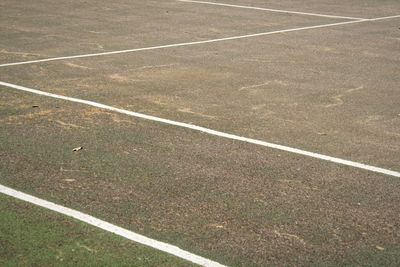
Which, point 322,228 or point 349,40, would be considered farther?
point 349,40

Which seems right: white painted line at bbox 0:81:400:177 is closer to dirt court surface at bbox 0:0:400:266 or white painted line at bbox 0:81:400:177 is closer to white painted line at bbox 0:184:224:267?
dirt court surface at bbox 0:0:400:266

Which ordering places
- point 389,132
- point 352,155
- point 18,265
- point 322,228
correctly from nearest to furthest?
point 18,265, point 322,228, point 352,155, point 389,132

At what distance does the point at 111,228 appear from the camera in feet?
17.0

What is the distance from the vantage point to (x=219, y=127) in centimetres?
803

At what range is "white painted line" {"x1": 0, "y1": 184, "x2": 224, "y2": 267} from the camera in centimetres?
476

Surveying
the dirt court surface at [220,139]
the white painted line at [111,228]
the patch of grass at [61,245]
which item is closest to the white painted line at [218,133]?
A: the dirt court surface at [220,139]

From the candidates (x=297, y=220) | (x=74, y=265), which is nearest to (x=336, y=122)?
(x=297, y=220)

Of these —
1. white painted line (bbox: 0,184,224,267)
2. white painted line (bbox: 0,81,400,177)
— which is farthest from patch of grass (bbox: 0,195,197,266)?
white painted line (bbox: 0,81,400,177)

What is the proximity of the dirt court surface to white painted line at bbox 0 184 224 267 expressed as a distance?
0.09 meters

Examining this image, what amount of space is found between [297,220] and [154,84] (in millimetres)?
5313

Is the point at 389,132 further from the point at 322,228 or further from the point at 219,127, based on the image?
the point at 322,228

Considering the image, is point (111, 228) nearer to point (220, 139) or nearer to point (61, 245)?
point (61, 245)

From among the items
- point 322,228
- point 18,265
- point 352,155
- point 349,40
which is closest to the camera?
point 18,265

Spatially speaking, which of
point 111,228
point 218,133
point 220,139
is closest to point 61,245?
point 111,228
